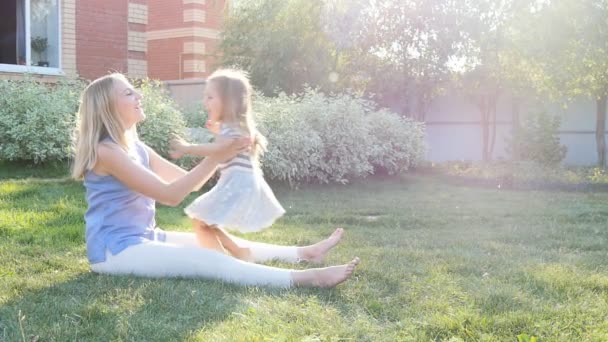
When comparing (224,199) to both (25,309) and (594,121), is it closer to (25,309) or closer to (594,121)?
(25,309)

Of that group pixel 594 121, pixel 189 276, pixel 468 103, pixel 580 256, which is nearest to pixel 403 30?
pixel 468 103

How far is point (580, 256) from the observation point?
14.3 feet

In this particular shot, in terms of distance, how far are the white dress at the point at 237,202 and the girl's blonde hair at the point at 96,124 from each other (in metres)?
0.68

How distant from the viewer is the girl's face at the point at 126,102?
332cm

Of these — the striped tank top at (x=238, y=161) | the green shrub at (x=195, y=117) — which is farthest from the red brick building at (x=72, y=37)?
the striped tank top at (x=238, y=161)

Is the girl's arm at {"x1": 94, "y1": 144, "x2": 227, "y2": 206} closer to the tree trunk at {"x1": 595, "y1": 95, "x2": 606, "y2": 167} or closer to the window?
the window

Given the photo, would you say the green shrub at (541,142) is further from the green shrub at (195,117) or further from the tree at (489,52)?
the green shrub at (195,117)

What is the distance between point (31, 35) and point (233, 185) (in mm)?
8361

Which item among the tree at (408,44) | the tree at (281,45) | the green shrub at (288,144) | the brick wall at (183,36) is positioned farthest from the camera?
the brick wall at (183,36)

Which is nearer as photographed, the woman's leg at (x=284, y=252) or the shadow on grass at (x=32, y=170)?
the woman's leg at (x=284, y=252)

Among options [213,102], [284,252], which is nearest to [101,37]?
[213,102]

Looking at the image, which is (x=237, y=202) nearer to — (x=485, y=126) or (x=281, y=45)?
(x=281, y=45)

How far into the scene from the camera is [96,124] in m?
3.29

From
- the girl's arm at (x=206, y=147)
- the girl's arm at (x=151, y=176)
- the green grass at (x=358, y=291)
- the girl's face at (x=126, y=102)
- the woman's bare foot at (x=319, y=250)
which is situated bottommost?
the green grass at (x=358, y=291)
